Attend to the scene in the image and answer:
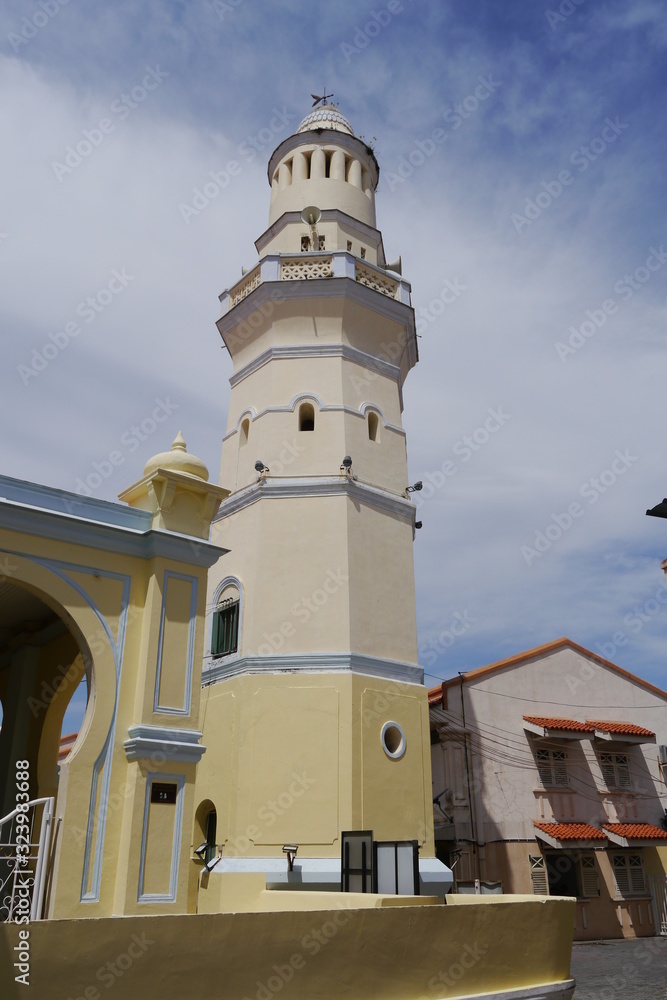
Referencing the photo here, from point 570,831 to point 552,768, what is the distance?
170 centimetres

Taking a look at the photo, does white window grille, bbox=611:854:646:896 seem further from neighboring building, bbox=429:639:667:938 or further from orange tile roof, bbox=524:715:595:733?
orange tile roof, bbox=524:715:595:733

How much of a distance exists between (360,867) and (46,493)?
694cm

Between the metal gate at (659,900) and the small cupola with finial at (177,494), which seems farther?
the metal gate at (659,900)

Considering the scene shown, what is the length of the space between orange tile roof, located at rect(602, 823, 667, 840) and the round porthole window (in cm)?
1002

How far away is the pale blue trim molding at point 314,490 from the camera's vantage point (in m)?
15.7

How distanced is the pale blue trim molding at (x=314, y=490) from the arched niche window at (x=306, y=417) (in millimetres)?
1438

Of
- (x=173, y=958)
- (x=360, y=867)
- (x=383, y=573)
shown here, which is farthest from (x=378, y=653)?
(x=173, y=958)

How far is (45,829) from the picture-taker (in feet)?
26.1

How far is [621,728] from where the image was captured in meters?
23.0

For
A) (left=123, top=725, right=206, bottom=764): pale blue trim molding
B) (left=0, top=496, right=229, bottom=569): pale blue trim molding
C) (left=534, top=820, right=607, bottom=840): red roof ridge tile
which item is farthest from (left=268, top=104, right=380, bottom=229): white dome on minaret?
(left=534, top=820, right=607, bottom=840): red roof ridge tile

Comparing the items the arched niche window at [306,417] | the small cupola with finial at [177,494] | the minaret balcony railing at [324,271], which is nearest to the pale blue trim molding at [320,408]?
the arched niche window at [306,417]

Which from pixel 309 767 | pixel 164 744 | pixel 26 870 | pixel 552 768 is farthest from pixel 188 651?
pixel 552 768

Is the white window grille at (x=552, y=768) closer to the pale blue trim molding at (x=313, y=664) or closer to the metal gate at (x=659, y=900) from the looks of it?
the metal gate at (x=659, y=900)

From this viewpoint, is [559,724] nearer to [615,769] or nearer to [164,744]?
[615,769]
